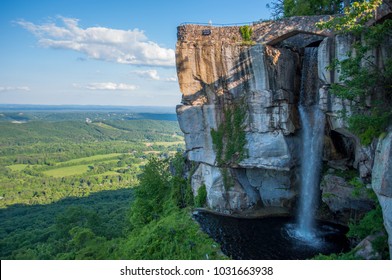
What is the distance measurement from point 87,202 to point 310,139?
172 ft

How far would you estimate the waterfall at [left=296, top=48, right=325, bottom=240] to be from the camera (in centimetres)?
1972

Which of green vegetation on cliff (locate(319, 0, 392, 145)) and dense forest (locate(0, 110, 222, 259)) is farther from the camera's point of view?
dense forest (locate(0, 110, 222, 259))

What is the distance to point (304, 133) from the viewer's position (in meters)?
20.6

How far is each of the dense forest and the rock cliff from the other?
4.65 meters

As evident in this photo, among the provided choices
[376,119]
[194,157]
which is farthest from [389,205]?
[194,157]

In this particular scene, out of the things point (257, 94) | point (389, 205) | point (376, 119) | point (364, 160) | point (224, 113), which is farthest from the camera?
point (224, 113)

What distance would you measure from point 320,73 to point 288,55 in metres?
3.60

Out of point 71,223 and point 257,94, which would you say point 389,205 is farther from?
point 71,223

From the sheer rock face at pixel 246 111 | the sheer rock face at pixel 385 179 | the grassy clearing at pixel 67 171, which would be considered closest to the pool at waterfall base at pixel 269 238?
the sheer rock face at pixel 246 111

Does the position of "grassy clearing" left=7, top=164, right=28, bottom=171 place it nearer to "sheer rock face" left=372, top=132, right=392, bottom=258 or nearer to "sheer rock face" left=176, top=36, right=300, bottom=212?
"sheer rock face" left=176, top=36, right=300, bottom=212

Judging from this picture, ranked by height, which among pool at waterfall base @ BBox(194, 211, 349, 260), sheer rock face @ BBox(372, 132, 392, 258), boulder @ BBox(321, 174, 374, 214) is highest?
sheer rock face @ BBox(372, 132, 392, 258)

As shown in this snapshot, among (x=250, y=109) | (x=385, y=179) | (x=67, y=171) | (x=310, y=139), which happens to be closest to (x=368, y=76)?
(x=385, y=179)

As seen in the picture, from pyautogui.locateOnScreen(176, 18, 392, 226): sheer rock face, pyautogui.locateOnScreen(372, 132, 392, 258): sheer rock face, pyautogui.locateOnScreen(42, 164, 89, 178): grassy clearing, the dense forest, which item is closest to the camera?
pyautogui.locateOnScreen(372, 132, 392, 258): sheer rock face

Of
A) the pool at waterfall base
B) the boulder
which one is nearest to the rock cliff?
the boulder
